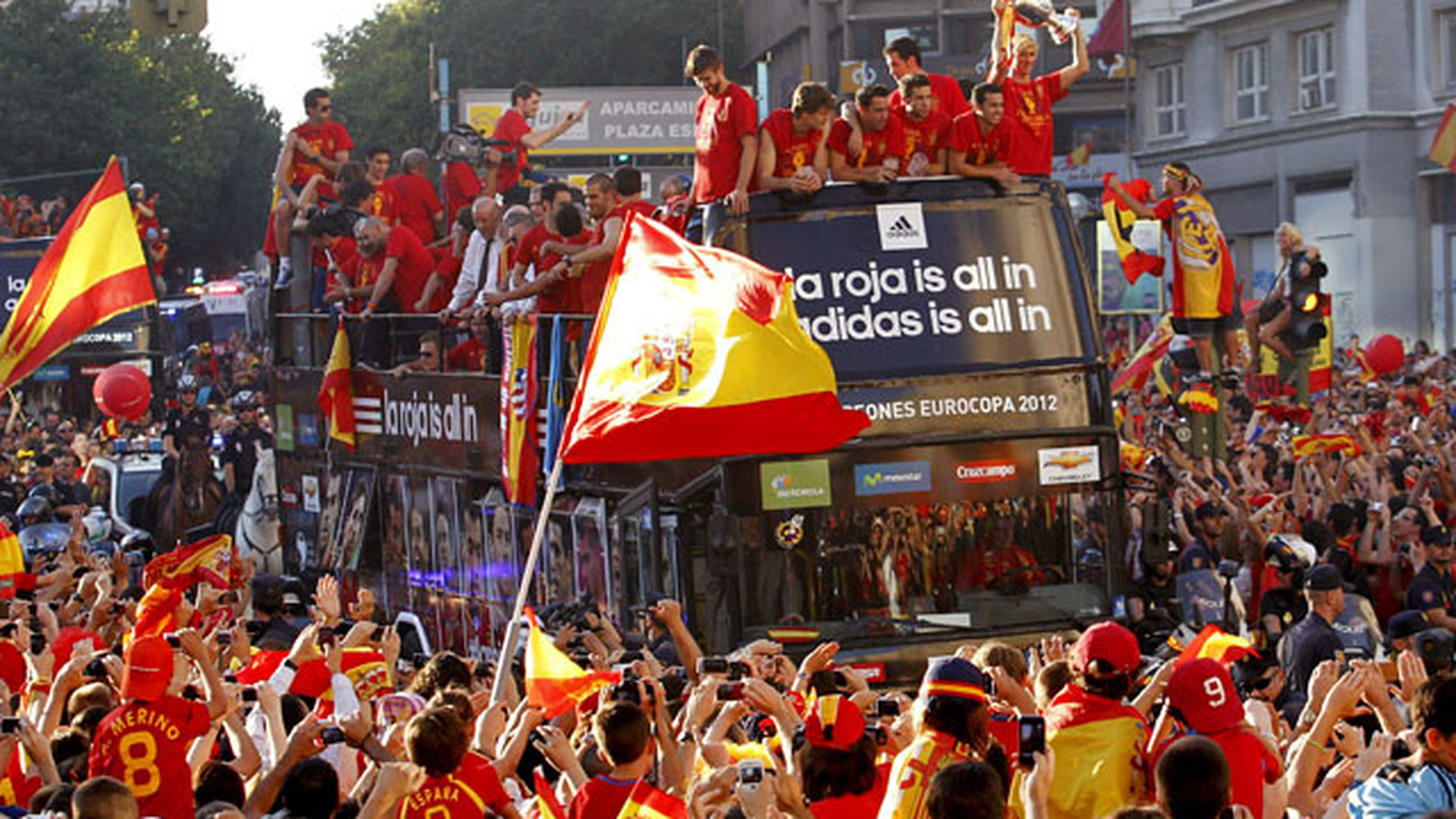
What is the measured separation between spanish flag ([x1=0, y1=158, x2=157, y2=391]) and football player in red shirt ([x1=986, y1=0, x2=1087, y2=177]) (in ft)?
19.7

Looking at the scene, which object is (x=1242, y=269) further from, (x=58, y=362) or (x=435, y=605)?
(x=435, y=605)

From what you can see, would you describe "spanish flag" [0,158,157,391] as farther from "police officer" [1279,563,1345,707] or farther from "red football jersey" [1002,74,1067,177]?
"police officer" [1279,563,1345,707]

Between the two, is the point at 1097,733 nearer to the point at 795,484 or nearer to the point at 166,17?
the point at 795,484

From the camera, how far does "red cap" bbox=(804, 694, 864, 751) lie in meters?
6.86

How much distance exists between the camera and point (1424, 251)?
4662 centimetres

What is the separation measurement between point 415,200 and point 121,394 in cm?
828

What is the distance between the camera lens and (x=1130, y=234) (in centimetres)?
2159

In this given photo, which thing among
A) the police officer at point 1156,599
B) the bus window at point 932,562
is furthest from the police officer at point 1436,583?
the bus window at point 932,562

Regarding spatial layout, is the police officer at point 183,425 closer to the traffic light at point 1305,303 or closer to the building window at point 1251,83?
the traffic light at point 1305,303

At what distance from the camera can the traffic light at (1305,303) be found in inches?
837

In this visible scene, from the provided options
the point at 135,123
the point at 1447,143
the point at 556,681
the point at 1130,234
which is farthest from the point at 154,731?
the point at 135,123

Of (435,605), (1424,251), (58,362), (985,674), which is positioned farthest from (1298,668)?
(1424,251)

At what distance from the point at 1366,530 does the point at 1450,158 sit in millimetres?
10110

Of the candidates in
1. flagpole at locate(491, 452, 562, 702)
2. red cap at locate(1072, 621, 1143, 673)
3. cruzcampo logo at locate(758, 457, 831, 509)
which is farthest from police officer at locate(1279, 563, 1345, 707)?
red cap at locate(1072, 621, 1143, 673)
